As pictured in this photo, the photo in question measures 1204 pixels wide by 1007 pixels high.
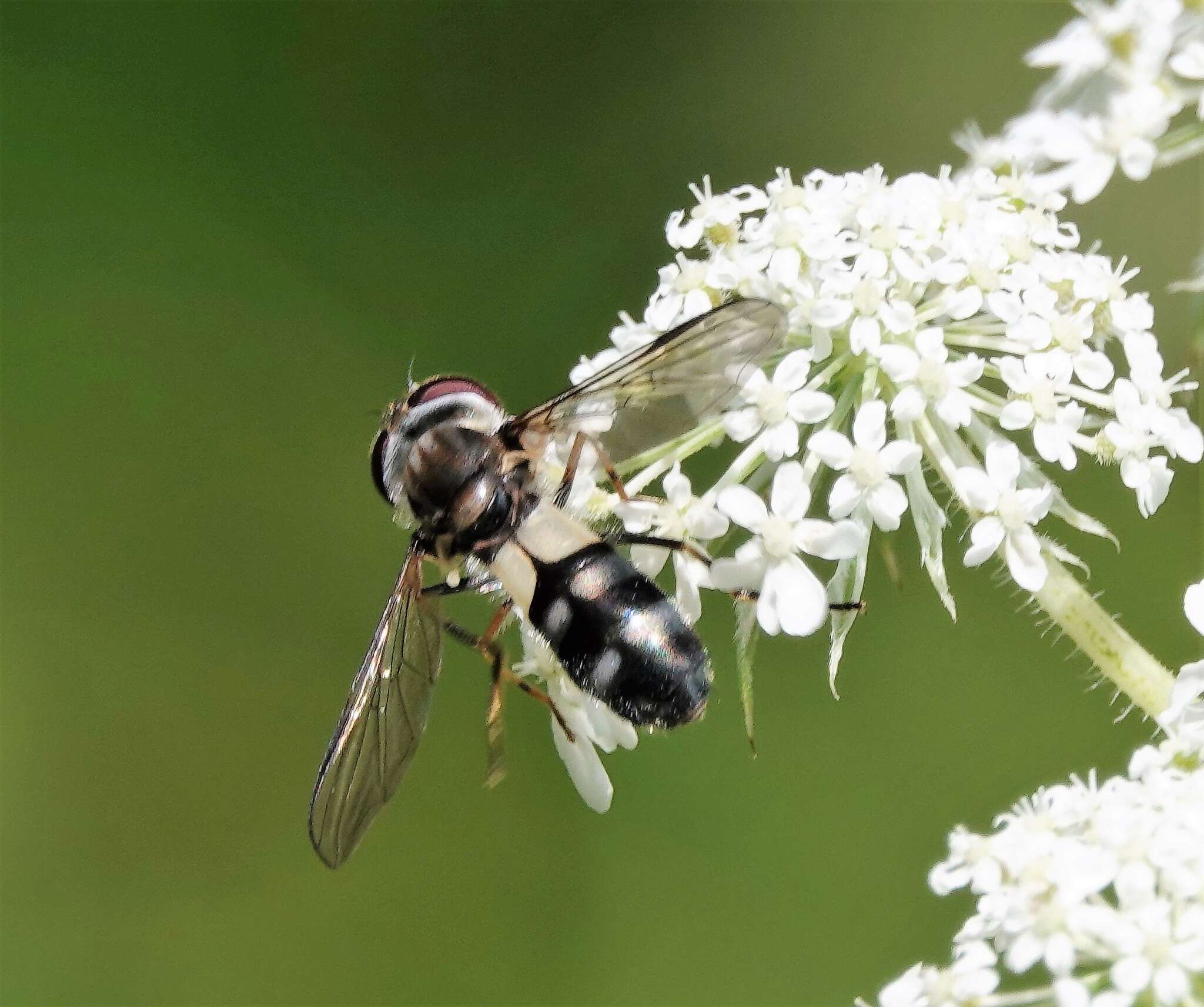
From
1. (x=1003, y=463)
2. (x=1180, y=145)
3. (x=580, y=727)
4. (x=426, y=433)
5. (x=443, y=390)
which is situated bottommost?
(x=1003, y=463)

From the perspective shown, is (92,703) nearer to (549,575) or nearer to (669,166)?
(669,166)

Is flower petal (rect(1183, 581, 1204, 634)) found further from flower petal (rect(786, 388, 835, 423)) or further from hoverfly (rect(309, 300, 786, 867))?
hoverfly (rect(309, 300, 786, 867))

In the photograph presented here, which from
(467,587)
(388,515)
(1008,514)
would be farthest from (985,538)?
(388,515)

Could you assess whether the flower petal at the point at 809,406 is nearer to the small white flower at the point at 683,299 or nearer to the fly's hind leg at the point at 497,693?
the small white flower at the point at 683,299

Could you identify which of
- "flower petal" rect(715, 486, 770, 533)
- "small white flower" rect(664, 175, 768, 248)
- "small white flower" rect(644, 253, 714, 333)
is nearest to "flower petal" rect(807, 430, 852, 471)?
"flower petal" rect(715, 486, 770, 533)

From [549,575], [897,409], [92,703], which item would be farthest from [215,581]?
[897,409]

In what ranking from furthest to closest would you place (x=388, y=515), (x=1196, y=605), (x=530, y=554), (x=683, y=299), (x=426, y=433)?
1. (x=388, y=515)
2. (x=426, y=433)
3. (x=683, y=299)
4. (x=530, y=554)
5. (x=1196, y=605)

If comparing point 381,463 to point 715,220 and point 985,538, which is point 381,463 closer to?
point 715,220
